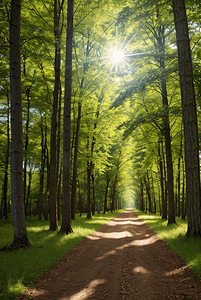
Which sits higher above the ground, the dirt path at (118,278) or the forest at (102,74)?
the forest at (102,74)

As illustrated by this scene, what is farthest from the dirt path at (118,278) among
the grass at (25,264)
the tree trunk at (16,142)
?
the tree trunk at (16,142)

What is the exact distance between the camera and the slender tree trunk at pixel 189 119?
→ 22.2 ft

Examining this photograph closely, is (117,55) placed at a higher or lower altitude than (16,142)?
higher

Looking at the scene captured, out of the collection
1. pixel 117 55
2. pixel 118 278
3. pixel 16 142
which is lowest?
pixel 118 278

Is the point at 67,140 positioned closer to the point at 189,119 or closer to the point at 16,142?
the point at 16,142

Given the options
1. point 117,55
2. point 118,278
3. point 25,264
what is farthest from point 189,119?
point 117,55

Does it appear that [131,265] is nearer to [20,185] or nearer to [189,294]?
[189,294]

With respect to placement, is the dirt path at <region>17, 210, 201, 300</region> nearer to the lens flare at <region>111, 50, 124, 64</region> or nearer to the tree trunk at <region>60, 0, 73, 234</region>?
the tree trunk at <region>60, 0, 73, 234</region>

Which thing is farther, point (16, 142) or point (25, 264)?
point (16, 142)

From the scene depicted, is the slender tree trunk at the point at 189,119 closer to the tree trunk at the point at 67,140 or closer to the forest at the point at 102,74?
the forest at the point at 102,74

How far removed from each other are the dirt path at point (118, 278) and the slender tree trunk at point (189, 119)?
1.89m

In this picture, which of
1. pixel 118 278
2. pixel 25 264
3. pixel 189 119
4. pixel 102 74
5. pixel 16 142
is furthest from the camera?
pixel 102 74

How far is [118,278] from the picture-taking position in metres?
4.79

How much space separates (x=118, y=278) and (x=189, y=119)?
18.2 ft
